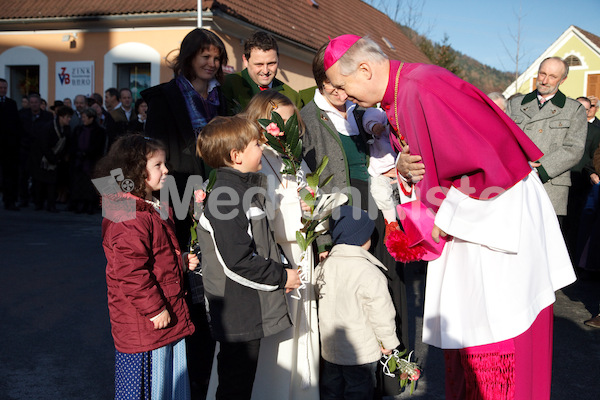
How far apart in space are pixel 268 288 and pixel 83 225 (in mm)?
8063

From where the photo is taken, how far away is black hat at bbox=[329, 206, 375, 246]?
3410 mm

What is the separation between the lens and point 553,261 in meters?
2.78

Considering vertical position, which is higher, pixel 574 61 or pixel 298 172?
pixel 574 61

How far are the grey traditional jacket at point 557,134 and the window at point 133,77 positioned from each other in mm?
12305

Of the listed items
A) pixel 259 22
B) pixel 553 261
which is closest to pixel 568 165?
pixel 553 261

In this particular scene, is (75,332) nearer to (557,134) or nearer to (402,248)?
(402,248)

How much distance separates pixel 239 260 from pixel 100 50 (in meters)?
14.8

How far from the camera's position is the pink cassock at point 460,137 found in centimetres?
246

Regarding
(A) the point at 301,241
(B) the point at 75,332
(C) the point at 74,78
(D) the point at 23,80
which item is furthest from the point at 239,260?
(D) the point at 23,80

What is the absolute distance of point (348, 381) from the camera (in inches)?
132

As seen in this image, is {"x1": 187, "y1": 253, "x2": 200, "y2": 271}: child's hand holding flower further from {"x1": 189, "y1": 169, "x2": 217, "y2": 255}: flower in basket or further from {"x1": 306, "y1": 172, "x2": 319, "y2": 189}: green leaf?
{"x1": 306, "y1": 172, "x2": 319, "y2": 189}: green leaf

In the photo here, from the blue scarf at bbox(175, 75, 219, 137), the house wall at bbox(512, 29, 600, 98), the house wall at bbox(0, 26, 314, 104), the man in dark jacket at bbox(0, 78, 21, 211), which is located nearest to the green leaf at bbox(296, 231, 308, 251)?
the blue scarf at bbox(175, 75, 219, 137)

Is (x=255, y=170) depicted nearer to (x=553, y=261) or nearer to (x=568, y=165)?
(x=553, y=261)

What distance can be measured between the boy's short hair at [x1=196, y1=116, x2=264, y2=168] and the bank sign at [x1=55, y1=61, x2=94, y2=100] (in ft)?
46.8
